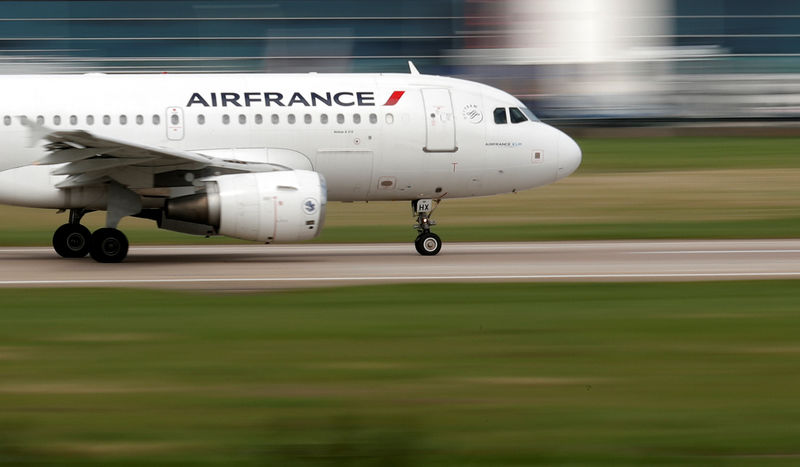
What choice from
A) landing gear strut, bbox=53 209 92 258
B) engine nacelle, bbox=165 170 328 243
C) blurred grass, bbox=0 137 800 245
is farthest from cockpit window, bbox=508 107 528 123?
landing gear strut, bbox=53 209 92 258

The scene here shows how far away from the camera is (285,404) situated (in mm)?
10344

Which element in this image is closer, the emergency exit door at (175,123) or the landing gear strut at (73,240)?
the emergency exit door at (175,123)

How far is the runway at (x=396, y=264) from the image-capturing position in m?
18.7

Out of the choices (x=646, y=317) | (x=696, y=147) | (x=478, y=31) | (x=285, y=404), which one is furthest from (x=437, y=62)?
(x=285, y=404)

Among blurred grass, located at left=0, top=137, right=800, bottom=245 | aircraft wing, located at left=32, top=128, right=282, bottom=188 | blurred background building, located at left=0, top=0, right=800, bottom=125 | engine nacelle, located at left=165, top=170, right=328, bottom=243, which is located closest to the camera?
aircraft wing, located at left=32, top=128, right=282, bottom=188

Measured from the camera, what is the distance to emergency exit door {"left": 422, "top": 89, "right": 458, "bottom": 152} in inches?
861

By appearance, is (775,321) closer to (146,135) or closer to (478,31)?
(146,135)

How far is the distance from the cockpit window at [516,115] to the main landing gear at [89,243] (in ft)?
24.1

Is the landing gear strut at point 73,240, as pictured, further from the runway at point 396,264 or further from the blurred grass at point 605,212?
the blurred grass at point 605,212

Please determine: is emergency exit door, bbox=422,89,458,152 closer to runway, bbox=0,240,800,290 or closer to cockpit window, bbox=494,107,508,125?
cockpit window, bbox=494,107,508,125

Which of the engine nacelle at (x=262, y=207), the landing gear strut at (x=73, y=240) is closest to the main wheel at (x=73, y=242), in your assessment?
the landing gear strut at (x=73, y=240)

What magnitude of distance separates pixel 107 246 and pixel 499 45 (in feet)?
172

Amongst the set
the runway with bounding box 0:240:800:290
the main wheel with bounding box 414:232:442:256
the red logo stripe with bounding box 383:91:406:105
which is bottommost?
the runway with bounding box 0:240:800:290

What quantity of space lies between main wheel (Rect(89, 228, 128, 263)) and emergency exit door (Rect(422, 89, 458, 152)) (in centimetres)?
566
